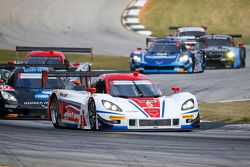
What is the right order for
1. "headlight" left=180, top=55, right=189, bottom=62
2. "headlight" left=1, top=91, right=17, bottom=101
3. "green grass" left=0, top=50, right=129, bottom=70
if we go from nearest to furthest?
"headlight" left=1, top=91, right=17, bottom=101
"headlight" left=180, top=55, right=189, bottom=62
"green grass" left=0, top=50, right=129, bottom=70

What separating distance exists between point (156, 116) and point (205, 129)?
1.17 meters

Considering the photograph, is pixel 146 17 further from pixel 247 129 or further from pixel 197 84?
pixel 247 129

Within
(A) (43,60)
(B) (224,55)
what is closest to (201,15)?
(B) (224,55)

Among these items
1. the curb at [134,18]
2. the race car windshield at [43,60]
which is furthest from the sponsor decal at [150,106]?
the curb at [134,18]

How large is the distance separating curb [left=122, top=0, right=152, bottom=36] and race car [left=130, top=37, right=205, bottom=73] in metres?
16.6

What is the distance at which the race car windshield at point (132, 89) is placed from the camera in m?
17.4

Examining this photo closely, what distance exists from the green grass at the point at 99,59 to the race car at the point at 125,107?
18.1 m

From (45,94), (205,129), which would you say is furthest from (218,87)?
(205,129)

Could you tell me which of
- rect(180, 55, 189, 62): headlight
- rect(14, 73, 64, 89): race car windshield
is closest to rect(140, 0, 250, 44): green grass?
rect(180, 55, 189, 62): headlight

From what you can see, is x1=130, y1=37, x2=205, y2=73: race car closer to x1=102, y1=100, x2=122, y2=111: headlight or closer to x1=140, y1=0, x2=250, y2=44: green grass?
x1=102, y1=100, x2=122, y2=111: headlight

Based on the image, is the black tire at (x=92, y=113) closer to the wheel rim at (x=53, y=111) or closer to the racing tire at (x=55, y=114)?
the racing tire at (x=55, y=114)

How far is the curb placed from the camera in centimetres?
5078

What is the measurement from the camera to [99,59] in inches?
1583

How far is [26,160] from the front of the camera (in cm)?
1211
